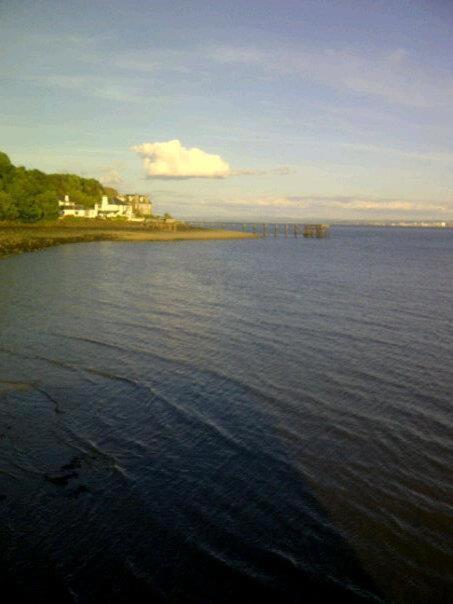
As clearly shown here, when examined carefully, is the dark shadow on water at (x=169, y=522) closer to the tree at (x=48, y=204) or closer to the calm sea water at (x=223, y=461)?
the calm sea water at (x=223, y=461)

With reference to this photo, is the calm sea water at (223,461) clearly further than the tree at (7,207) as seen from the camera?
No

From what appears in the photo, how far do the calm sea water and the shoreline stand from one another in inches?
1766

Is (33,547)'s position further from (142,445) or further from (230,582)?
(142,445)

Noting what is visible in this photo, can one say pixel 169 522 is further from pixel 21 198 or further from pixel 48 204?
pixel 48 204

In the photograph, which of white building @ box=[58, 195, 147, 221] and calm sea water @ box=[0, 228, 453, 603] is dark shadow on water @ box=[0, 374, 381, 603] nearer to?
calm sea water @ box=[0, 228, 453, 603]

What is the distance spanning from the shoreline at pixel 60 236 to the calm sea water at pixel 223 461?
4485 centimetres

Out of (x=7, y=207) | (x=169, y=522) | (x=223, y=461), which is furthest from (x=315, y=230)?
(x=169, y=522)

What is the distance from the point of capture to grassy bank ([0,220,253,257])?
68.2m

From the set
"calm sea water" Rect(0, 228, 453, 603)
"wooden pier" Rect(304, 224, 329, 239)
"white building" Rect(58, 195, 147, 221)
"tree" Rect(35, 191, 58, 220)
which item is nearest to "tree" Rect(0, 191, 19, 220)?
"tree" Rect(35, 191, 58, 220)

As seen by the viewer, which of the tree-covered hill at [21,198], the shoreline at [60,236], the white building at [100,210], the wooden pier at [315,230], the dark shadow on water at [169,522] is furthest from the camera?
the wooden pier at [315,230]

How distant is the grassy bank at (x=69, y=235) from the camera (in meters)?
68.2

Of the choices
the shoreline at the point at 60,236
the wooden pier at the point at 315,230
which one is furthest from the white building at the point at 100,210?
the wooden pier at the point at 315,230

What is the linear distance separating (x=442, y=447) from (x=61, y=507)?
8715mm

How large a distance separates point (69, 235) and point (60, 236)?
4817mm
